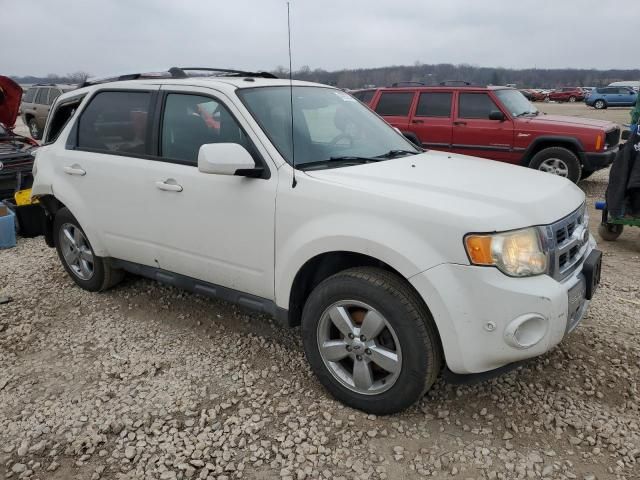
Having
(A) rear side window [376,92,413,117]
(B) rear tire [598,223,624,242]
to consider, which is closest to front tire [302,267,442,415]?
(B) rear tire [598,223,624,242]

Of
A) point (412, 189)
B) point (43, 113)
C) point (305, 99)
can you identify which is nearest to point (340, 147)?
point (305, 99)

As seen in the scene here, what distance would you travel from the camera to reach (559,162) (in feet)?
28.5

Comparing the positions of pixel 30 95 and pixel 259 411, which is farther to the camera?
pixel 30 95

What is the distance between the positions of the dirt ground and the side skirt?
0.41m

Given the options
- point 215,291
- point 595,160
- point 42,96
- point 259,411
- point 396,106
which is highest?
point 42,96

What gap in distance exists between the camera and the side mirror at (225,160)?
288 cm

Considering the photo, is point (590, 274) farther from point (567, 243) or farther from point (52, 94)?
point (52, 94)

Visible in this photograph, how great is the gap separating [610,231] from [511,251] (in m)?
4.57

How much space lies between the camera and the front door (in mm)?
3088

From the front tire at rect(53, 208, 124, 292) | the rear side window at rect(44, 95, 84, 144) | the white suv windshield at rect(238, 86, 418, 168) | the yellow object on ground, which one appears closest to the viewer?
Answer: the white suv windshield at rect(238, 86, 418, 168)

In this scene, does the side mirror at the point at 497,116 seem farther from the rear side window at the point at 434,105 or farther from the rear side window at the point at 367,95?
the rear side window at the point at 367,95

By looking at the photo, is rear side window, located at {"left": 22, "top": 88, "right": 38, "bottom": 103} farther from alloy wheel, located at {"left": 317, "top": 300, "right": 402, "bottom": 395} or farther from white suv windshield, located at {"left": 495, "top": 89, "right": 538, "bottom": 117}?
alloy wheel, located at {"left": 317, "top": 300, "right": 402, "bottom": 395}

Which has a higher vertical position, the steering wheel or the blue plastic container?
the steering wheel

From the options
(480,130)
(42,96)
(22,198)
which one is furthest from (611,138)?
(42,96)
